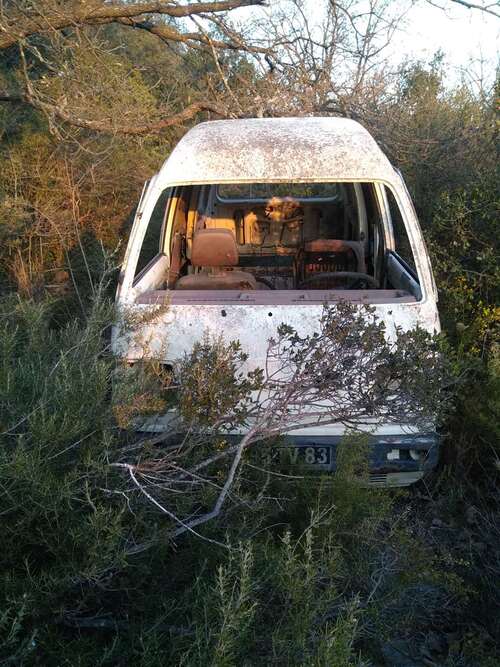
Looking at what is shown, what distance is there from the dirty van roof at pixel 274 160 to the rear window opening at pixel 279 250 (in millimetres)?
640

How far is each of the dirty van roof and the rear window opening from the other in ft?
2.10

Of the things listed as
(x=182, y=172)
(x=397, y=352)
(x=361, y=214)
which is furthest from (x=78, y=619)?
(x=361, y=214)

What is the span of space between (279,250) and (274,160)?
8.64 ft

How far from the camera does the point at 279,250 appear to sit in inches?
261

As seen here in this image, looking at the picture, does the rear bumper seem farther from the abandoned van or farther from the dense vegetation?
the dense vegetation

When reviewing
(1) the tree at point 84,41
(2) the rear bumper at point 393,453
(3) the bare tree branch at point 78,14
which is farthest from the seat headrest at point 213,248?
(3) the bare tree branch at point 78,14

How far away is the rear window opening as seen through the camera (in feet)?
13.7

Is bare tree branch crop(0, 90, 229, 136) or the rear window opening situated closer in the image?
the rear window opening

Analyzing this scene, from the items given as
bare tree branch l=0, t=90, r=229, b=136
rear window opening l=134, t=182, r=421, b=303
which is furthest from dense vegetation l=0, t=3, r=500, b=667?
bare tree branch l=0, t=90, r=229, b=136

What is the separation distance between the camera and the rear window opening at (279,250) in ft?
13.7

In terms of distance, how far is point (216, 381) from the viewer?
262cm

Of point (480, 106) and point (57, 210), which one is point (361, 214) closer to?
point (480, 106)

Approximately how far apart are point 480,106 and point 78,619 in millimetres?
8031

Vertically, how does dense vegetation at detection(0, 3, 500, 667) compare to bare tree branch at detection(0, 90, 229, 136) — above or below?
below
